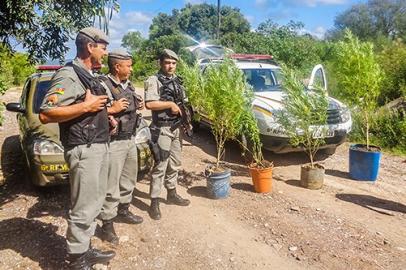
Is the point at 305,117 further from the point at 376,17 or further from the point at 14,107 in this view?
the point at 376,17

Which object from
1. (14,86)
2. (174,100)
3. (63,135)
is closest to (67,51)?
(174,100)

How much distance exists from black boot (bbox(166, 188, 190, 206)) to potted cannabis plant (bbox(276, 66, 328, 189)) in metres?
1.97

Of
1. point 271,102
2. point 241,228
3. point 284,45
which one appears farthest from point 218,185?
point 284,45

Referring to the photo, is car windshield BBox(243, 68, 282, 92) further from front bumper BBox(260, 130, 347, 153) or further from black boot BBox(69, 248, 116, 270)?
black boot BBox(69, 248, 116, 270)

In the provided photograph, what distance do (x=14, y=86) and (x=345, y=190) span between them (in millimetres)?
19892

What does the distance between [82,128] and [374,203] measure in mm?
4165

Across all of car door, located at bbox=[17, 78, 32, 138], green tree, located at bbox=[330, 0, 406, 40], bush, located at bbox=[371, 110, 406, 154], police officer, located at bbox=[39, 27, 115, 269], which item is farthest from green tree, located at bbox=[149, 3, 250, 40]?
police officer, located at bbox=[39, 27, 115, 269]

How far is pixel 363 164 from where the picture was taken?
19.7 ft

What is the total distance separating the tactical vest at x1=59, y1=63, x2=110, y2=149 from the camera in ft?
9.86

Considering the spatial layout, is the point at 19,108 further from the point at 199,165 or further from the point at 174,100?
the point at 199,165

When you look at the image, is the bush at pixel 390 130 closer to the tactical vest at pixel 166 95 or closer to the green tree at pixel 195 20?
the tactical vest at pixel 166 95

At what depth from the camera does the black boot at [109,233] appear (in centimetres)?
386

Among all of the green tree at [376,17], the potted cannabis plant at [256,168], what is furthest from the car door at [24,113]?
the green tree at [376,17]

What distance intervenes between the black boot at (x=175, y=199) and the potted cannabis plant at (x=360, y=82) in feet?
9.98
